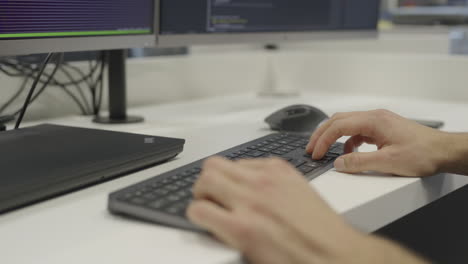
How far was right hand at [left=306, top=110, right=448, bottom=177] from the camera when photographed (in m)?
0.72

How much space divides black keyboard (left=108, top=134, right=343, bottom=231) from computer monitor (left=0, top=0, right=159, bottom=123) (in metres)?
0.31

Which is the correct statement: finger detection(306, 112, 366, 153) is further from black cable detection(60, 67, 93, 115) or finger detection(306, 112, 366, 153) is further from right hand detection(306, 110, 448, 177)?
black cable detection(60, 67, 93, 115)

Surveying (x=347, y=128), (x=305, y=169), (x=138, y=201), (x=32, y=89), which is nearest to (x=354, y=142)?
(x=347, y=128)

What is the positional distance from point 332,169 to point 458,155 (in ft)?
0.59

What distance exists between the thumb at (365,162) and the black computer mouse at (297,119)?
29 cm

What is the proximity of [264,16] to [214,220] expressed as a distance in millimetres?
884

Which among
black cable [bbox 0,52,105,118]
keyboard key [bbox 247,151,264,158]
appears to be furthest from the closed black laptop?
black cable [bbox 0,52,105,118]

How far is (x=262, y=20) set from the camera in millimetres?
1290

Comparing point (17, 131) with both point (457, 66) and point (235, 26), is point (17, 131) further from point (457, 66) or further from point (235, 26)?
point (457, 66)

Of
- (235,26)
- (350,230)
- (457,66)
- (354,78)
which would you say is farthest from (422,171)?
(354,78)

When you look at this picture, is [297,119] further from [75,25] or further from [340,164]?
[75,25]

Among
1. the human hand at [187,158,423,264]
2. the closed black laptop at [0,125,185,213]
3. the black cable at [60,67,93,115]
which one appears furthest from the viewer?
the black cable at [60,67,93,115]

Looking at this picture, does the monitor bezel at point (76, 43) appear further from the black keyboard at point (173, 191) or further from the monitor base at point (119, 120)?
Answer: the black keyboard at point (173, 191)

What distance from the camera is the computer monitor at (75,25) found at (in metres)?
0.78
